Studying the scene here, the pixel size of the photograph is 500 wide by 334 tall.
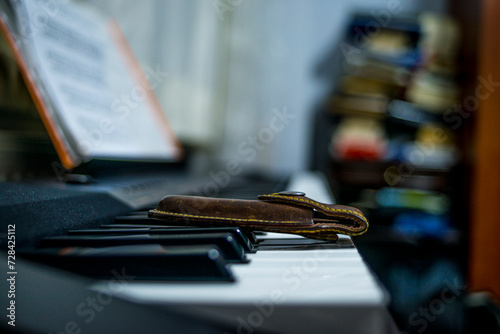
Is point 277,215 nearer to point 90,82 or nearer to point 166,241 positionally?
point 166,241

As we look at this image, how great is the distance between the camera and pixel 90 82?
0.96 metres

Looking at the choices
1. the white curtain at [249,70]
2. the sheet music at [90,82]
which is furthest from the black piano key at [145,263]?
the white curtain at [249,70]

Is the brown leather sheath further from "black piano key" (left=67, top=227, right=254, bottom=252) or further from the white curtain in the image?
the white curtain

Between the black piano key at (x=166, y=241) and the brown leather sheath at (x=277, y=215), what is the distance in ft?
0.24

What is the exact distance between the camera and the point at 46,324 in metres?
0.32

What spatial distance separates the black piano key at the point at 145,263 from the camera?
0.36 metres

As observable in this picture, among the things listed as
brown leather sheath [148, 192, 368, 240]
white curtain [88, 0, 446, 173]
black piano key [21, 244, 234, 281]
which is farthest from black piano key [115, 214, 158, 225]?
white curtain [88, 0, 446, 173]

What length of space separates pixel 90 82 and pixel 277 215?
2.25 ft

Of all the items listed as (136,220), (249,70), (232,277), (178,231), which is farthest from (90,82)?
(249,70)

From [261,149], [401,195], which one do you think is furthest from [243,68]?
[401,195]

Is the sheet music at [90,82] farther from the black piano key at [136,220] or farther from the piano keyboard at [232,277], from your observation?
the piano keyboard at [232,277]

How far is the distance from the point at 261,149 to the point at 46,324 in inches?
75.4

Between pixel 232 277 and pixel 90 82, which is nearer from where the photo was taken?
pixel 232 277

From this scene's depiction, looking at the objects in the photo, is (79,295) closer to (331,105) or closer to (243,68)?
(331,105)
